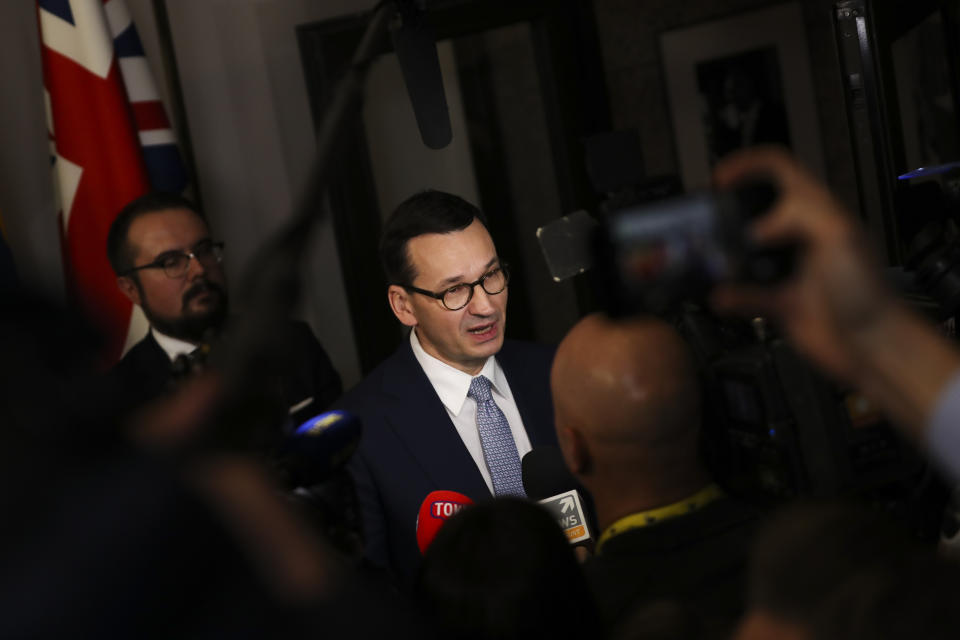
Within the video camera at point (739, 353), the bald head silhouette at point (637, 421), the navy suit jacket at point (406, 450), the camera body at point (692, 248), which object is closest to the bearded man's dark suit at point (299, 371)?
the navy suit jacket at point (406, 450)

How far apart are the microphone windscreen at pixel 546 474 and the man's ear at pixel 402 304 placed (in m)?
0.62

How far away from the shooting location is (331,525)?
103cm

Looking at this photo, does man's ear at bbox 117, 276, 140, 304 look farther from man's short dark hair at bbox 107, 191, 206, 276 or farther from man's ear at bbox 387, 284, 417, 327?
man's ear at bbox 387, 284, 417, 327

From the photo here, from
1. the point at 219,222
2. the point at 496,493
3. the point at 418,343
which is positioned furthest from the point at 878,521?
the point at 219,222

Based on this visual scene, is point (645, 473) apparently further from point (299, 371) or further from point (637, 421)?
point (299, 371)

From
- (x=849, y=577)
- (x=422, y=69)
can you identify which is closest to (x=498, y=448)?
(x=422, y=69)

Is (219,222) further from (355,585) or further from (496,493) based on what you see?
(355,585)

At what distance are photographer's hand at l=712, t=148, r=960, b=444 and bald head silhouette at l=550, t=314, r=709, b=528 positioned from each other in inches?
16.8

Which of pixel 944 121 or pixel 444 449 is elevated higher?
pixel 944 121

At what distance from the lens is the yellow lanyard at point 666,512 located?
111cm

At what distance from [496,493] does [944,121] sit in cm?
252

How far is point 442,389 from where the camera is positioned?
1.96 m

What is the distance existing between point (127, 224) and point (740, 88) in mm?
2452

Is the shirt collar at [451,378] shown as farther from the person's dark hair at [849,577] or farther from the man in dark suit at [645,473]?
the person's dark hair at [849,577]
